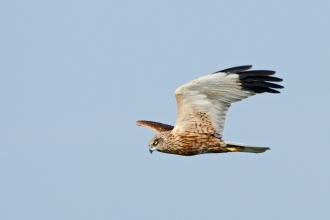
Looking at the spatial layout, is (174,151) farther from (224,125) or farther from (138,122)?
(138,122)

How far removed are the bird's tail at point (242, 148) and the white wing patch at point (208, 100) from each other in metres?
0.35

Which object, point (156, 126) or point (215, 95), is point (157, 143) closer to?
point (215, 95)

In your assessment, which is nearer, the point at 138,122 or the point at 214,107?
the point at 214,107

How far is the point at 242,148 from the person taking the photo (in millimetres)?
19391

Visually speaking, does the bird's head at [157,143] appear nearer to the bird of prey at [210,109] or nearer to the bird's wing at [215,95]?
the bird of prey at [210,109]

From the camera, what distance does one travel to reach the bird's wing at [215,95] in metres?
18.5

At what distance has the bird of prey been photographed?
18.6 m

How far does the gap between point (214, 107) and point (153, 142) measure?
1.56 m

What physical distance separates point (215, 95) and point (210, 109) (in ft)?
1.18

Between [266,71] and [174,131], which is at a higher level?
[266,71]

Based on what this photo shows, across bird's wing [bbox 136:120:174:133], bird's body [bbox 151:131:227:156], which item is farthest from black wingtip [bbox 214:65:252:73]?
bird's wing [bbox 136:120:174:133]

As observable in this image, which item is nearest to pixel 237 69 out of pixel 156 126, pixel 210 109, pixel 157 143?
pixel 210 109

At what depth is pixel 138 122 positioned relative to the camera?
2306cm

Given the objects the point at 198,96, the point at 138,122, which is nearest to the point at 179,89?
the point at 198,96
